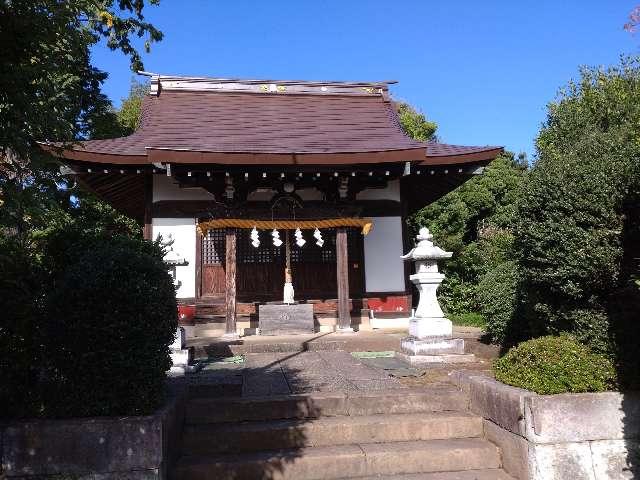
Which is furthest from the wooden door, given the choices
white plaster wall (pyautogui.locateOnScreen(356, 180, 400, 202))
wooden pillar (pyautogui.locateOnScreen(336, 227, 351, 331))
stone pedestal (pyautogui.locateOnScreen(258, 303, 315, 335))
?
white plaster wall (pyautogui.locateOnScreen(356, 180, 400, 202))

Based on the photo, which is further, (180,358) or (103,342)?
(180,358)

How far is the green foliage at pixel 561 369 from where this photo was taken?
3631mm

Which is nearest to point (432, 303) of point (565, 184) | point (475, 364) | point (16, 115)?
point (475, 364)

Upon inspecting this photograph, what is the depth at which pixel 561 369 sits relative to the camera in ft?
12.0

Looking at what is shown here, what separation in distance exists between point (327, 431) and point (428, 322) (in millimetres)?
3146

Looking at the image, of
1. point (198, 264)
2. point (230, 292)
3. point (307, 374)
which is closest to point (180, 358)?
point (307, 374)

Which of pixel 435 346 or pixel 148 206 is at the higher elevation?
pixel 148 206

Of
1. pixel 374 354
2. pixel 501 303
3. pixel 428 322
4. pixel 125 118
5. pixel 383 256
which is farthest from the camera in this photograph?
pixel 125 118

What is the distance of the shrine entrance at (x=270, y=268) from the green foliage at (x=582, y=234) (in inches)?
237

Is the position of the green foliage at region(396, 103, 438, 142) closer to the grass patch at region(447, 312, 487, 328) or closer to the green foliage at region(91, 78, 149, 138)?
the grass patch at region(447, 312, 487, 328)

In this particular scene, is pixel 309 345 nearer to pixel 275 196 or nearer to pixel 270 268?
pixel 270 268

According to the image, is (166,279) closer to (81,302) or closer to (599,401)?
(81,302)

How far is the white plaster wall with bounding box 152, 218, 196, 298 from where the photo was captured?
1004 cm

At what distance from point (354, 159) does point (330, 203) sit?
4.61 ft
